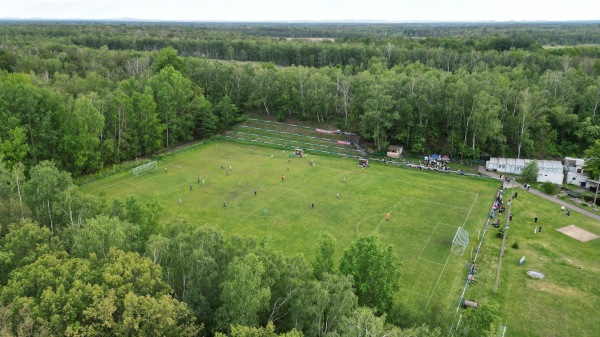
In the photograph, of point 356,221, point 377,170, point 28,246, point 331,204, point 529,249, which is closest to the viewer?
point 28,246

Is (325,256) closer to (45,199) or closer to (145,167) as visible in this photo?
(45,199)

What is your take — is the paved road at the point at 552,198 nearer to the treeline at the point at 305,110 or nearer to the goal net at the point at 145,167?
the treeline at the point at 305,110

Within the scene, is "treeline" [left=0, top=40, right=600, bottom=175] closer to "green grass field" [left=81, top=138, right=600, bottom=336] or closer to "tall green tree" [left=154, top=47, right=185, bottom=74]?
"green grass field" [left=81, top=138, right=600, bottom=336]

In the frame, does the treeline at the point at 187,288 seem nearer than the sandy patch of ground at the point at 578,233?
Yes

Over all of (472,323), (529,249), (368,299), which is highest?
(472,323)

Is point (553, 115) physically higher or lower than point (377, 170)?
higher

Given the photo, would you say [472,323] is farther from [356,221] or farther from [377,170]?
[377,170]

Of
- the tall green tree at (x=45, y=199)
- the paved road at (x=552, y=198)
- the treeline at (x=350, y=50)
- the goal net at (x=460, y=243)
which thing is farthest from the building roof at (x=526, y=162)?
the tall green tree at (x=45, y=199)

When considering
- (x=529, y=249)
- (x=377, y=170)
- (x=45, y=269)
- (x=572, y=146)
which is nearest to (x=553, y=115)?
(x=572, y=146)
